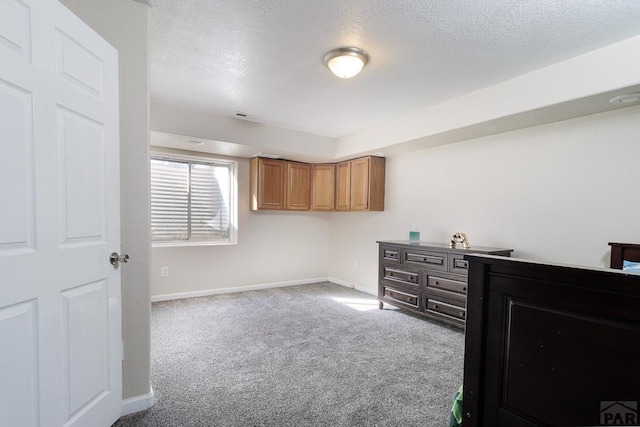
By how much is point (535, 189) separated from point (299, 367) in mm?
2839

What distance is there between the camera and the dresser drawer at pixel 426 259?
334 cm

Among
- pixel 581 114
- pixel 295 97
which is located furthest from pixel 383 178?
pixel 581 114

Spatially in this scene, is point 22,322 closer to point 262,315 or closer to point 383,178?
point 262,315

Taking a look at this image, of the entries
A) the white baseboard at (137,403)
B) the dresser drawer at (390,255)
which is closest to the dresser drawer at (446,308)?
the dresser drawer at (390,255)

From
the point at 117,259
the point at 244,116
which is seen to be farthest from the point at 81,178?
the point at 244,116

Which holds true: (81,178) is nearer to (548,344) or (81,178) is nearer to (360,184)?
(548,344)

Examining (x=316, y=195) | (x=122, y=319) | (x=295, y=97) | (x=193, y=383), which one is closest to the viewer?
(x=122, y=319)

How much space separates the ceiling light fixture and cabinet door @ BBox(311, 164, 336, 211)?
2.69m

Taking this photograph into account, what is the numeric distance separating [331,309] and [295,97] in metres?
2.67

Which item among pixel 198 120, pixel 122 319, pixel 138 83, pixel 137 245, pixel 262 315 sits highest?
pixel 198 120

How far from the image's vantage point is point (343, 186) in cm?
489

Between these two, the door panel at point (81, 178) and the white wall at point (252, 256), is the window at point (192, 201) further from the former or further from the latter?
the door panel at point (81, 178)

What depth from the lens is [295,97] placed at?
326cm

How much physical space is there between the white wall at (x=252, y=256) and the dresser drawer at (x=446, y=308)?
2579mm
